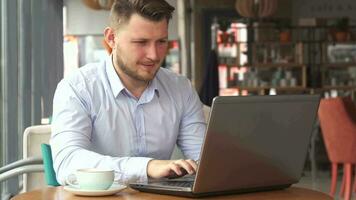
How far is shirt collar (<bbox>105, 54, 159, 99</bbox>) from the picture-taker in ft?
7.23

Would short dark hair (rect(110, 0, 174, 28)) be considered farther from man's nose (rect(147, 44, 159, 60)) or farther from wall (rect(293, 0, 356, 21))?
wall (rect(293, 0, 356, 21))

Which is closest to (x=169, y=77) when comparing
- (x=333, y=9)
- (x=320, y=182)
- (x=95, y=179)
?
(x=95, y=179)

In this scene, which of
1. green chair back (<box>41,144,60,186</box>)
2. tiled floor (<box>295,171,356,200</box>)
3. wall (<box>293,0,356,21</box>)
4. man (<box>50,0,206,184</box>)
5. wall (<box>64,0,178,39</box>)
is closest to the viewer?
man (<box>50,0,206,184</box>)

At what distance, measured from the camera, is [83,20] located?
32.3ft

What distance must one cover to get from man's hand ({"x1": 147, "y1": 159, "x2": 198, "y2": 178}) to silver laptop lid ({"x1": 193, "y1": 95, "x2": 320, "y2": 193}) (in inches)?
4.7

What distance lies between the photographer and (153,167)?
6.26 ft

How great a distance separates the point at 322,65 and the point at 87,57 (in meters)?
3.81

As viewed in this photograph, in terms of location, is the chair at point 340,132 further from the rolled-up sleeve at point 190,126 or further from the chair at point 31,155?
the rolled-up sleeve at point 190,126

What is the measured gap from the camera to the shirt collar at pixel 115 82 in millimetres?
2203

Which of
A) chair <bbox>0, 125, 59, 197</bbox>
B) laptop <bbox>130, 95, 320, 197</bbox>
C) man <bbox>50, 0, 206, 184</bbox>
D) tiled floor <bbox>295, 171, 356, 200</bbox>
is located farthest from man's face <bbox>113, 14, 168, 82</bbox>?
tiled floor <bbox>295, 171, 356, 200</bbox>

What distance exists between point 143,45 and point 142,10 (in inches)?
4.0

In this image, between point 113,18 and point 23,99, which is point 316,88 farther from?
point 113,18

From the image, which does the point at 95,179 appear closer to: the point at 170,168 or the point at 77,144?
the point at 170,168

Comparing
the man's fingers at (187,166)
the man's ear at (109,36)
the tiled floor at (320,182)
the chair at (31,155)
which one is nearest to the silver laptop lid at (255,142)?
the man's fingers at (187,166)
